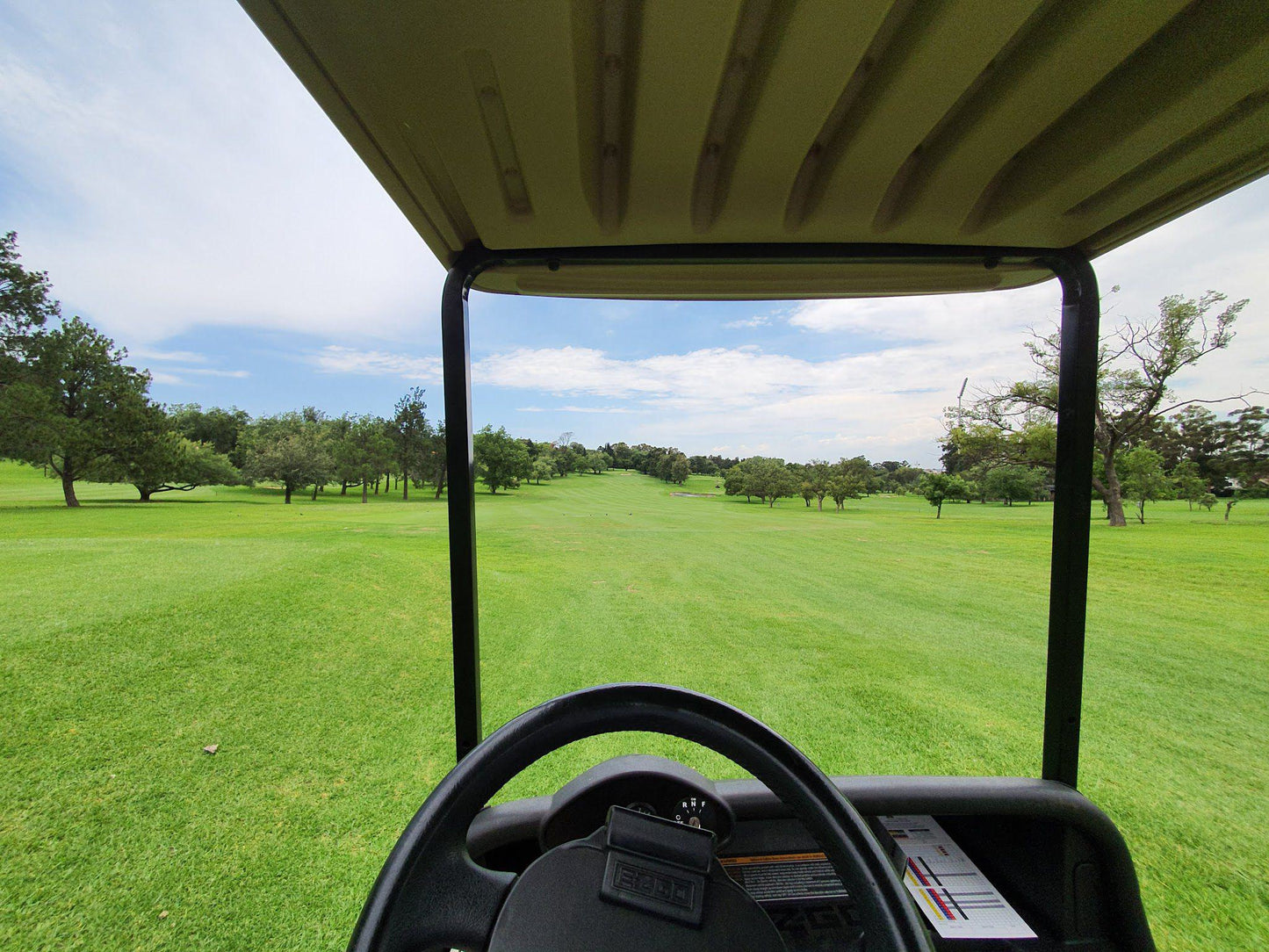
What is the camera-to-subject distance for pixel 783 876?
0.81 metres

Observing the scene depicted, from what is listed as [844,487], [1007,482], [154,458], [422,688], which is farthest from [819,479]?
[154,458]

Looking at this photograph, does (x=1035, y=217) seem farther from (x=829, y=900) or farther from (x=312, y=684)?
(x=312, y=684)

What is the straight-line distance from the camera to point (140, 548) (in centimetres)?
420

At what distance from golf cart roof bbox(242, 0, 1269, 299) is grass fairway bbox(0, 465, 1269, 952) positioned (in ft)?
2.88

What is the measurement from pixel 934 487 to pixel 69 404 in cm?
1198

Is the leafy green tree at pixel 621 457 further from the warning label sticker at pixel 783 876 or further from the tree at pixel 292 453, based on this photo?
the tree at pixel 292 453

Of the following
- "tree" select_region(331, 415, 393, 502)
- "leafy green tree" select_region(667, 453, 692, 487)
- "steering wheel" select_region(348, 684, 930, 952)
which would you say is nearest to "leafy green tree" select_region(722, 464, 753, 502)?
"leafy green tree" select_region(667, 453, 692, 487)

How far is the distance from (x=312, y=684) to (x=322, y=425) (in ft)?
33.6

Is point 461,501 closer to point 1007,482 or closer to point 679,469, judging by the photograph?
point 679,469

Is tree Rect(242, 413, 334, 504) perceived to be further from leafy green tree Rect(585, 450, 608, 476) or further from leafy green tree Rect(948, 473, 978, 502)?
leafy green tree Rect(948, 473, 978, 502)

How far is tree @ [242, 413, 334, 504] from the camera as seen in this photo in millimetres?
9906

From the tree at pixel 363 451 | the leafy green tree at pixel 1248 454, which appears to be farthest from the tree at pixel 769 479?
the tree at pixel 363 451

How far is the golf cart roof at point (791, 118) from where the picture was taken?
414 mm

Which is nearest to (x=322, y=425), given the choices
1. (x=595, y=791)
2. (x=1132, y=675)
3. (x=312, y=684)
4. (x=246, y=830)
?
(x=312, y=684)
